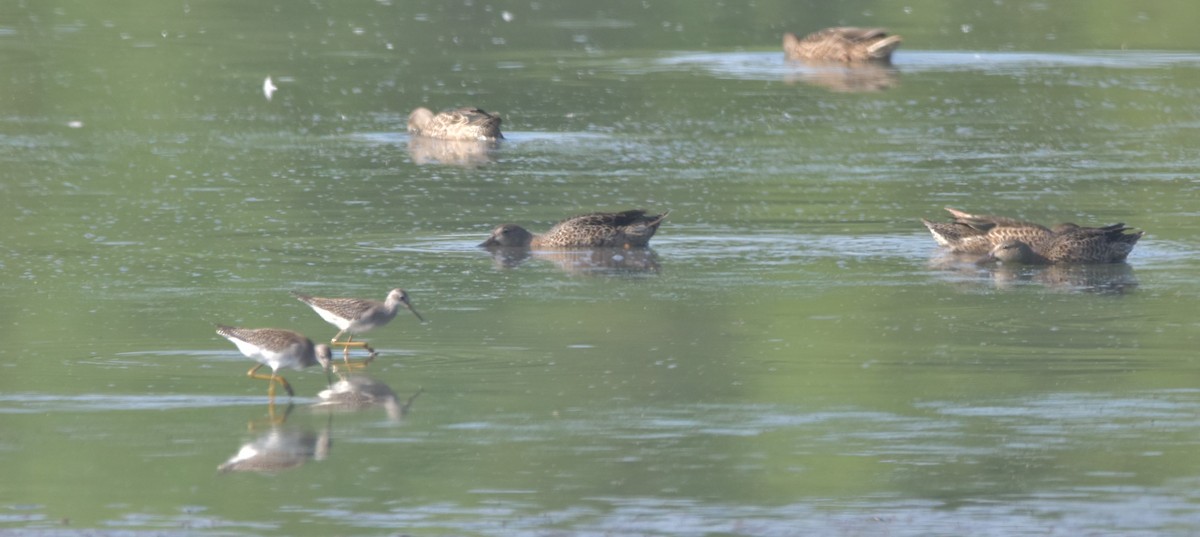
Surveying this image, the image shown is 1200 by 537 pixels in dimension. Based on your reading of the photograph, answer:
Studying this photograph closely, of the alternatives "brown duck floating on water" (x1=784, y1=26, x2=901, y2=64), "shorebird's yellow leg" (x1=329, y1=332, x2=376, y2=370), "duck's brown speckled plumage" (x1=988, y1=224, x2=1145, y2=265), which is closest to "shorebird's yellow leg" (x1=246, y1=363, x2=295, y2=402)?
"shorebird's yellow leg" (x1=329, y1=332, x2=376, y2=370)

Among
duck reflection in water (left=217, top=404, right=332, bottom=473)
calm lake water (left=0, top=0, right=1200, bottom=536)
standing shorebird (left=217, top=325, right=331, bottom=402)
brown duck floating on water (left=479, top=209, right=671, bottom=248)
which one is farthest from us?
brown duck floating on water (left=479, top=209, right=671, bottom=248)

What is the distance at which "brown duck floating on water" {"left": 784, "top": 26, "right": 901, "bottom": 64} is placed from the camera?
1416 inches

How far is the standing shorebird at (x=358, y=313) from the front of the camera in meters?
14.1

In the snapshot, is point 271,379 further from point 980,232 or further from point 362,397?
point 980,232

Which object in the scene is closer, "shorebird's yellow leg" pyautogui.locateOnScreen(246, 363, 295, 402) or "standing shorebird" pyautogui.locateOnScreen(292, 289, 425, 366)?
"shorebird's yellow leg" pyautogui.locateOnScreen(246, 363, 295, 402)

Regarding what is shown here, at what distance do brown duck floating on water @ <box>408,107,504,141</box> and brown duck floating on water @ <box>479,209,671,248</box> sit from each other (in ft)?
23.8

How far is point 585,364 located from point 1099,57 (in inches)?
960

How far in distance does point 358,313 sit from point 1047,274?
6.20 meters

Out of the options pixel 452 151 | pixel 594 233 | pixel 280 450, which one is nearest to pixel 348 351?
pixel 280 450

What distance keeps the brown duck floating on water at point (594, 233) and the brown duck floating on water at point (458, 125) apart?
7.24 m

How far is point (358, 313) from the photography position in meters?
14.1

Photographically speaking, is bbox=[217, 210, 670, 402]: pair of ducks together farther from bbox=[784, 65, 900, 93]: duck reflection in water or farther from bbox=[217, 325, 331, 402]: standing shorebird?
bbox=[784, 65, 900, 93]: duck reflection in water

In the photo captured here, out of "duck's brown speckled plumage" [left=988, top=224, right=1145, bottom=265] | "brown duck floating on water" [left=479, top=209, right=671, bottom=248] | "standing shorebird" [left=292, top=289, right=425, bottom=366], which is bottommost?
"duck's brown speckled plumage" [left=988, top=224, right=1145, bottom=265]

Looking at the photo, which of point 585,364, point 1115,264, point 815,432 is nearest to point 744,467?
point 815,432
